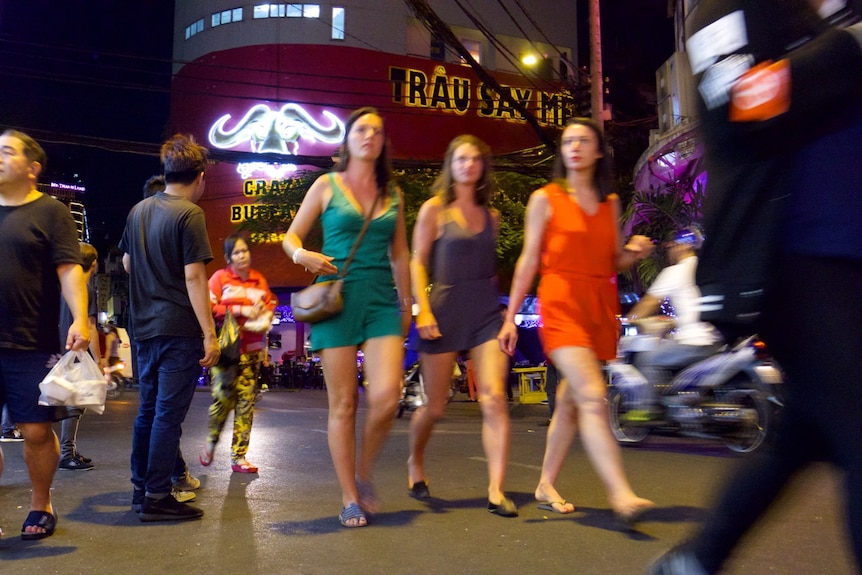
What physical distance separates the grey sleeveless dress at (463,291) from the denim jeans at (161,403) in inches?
47.9

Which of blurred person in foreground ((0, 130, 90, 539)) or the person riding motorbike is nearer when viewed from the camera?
blurred person in foreground ((0, 130, 90, 539))

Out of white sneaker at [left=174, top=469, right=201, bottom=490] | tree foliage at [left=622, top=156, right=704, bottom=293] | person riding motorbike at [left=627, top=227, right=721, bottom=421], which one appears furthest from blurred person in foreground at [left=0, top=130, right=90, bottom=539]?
tree foliage at [left=622, top=156, right=704, bottom=293]

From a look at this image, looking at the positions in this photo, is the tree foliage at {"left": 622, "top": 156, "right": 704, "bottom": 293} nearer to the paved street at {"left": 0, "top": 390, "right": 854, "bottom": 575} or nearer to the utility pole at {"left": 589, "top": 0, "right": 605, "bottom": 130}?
the utility pole at {"left": 589, "top": 0, "right": 605, "bottom": 130}

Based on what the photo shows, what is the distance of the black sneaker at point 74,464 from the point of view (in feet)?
19.5

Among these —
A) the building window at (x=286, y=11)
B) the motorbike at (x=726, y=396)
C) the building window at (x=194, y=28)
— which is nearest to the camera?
the motorbike at (x=726, y=396)

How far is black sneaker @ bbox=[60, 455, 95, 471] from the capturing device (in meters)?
5.95

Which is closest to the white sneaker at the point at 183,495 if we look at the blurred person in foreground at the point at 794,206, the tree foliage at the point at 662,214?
the blurred person in foreground at the point at 794,206

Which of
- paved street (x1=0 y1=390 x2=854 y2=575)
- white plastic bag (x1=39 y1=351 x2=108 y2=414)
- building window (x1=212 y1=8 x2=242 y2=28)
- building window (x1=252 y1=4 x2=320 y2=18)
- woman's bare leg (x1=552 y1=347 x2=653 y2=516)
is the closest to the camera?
paved street (x1=0 y1=390 x2=854 y2=575)

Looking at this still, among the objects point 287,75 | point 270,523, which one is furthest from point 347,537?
point 287,75

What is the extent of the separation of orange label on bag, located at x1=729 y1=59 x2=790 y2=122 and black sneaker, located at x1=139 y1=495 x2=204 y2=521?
3330 mm

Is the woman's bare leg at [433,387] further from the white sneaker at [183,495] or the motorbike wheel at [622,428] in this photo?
the motorbike wheel at [622,428]

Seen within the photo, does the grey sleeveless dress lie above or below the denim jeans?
above

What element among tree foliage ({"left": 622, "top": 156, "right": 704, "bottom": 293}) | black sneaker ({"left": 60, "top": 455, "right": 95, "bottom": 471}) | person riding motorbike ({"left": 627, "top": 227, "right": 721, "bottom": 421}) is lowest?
black sneaker ({"left": 60, "top": 455, "right": 95, "bottom": 471})

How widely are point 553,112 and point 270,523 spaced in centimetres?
3285
